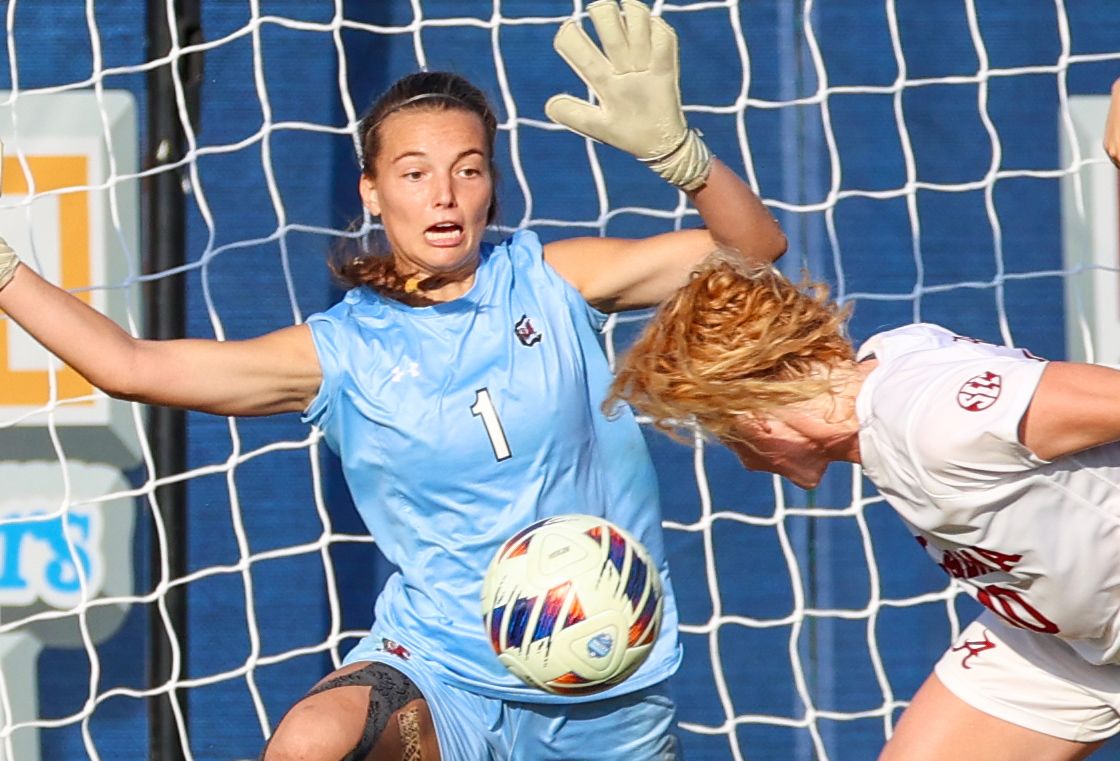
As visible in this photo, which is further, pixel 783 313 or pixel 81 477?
pixel 81 477

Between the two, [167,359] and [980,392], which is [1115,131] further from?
[167,359]

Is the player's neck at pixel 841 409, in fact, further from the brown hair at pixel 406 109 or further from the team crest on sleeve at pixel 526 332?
the brown hair at pixel 406 109

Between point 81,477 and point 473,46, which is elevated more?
point 473,46

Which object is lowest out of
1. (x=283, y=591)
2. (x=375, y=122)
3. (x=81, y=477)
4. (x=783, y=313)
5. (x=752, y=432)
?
(x=283, y=591)

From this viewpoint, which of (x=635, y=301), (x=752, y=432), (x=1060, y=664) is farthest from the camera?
(x=635, y=301)

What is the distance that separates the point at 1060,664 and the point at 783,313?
0.69 m

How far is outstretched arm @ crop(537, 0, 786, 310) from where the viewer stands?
225 cm

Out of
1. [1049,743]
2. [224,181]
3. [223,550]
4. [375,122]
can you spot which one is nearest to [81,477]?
[223,550]

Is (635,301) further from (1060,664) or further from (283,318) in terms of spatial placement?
(283,318)

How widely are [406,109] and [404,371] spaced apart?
15.7 inches

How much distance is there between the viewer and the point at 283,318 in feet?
11.0

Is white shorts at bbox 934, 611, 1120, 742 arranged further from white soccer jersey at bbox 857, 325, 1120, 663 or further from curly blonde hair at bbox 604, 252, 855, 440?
curly blonde hair at bbox 604, 252, 855, 440

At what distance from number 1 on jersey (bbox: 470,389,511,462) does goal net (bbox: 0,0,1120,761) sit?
922 millimetres

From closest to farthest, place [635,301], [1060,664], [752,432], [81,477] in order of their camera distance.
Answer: [752,432] < [1060,664] < [635,301] < [81,477]
